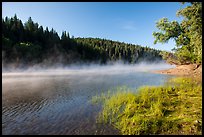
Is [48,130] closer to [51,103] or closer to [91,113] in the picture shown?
[91,113]

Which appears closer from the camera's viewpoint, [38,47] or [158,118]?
[158,118]

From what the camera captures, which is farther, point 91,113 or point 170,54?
point 170,54

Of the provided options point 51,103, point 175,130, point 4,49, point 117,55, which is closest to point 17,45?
point 4,49

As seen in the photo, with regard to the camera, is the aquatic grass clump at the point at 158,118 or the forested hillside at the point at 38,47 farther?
the forested hillside at the point at 38,47

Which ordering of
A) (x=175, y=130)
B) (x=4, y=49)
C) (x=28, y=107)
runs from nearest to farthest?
(x=175, y=130) → (x=28, y=107) → (x=4, y=49)

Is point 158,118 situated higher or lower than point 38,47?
lower

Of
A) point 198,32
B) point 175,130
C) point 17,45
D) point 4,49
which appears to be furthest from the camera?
point 17,45

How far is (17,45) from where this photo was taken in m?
71.8

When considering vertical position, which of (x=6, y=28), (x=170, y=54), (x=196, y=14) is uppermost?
(x=6, y=28)

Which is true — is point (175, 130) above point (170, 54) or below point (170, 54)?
below

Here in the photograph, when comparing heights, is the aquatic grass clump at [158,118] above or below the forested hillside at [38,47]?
below

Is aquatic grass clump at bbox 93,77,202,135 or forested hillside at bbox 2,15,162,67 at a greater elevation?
forested hillside at bbox 2,15,162,67

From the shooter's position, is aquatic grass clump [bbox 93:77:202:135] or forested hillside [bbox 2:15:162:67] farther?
forested hillside [bbox 2:15:162:67]

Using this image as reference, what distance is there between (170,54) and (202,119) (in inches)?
1510
